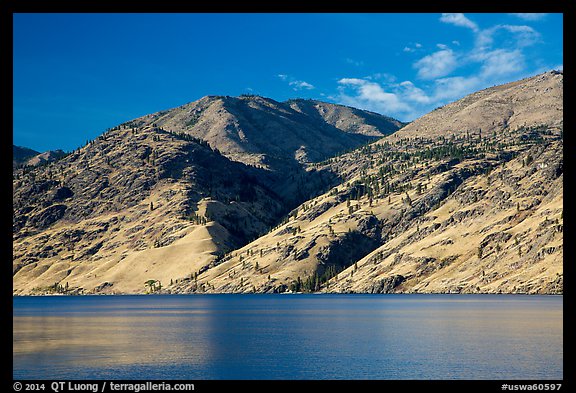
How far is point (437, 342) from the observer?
386 feet

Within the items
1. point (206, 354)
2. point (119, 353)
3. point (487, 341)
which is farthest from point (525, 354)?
point (119, 353)

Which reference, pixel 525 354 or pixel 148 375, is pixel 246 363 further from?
pixel 525 354
